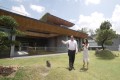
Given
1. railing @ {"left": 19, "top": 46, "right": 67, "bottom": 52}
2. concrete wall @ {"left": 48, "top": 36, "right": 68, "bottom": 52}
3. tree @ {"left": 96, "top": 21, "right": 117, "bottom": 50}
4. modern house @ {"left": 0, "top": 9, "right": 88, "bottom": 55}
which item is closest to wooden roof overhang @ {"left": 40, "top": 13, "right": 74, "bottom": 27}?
modern house @ {"left": 0, "top": 9, "right": 88, "bottom": 55}

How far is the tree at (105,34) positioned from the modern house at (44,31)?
21.7 feet

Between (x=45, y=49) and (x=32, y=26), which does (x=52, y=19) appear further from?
(x=32, y=26)

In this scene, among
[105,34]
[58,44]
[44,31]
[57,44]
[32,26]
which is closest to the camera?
[32,26]

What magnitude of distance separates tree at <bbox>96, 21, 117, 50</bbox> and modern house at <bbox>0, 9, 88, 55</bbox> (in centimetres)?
660

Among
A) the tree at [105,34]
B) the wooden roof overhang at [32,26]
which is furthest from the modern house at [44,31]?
the tree at [105,34]

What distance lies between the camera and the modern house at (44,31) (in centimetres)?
1912

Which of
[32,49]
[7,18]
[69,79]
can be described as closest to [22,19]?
[32,49]

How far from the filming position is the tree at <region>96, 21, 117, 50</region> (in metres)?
23.0

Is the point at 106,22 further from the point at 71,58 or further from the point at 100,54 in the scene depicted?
the point at 71,58

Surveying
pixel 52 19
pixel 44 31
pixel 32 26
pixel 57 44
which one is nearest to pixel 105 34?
pixel 44 31

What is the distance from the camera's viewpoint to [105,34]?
23.1 metres

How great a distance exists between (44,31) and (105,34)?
34.6 ft

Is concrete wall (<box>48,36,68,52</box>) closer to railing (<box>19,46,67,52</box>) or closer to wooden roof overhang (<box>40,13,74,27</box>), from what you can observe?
railing (<box>19,46,67,52</box>)

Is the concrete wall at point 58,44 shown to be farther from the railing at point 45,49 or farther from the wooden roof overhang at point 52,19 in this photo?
the wooden roof overhang at point 52,19
